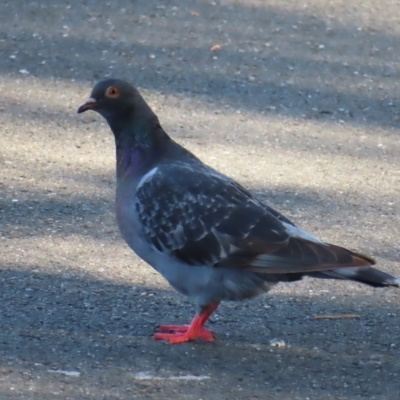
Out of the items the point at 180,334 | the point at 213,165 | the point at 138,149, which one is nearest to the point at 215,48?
the point at 213,165

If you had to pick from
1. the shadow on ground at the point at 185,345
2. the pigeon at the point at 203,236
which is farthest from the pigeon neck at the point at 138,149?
the shadow on ground at the point at 185,345

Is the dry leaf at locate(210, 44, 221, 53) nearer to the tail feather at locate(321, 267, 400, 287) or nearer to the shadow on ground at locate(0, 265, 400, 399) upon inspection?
the shadow on ground at locate(0, 265, 400, 399)

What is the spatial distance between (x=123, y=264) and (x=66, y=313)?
2.32ft

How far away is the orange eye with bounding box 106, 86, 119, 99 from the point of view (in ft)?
15.2

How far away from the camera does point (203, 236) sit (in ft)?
14.1

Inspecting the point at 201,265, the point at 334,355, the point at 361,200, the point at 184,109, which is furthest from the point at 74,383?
the point at 184,109

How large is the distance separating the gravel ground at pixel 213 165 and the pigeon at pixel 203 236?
31 cm

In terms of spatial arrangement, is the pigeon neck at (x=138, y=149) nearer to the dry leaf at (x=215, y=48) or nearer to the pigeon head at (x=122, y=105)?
the pigeon head at (x=122, y=105)

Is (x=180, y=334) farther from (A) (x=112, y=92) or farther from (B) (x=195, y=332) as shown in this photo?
(A) (x=112, y=92)

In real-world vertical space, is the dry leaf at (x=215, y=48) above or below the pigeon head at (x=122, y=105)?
below

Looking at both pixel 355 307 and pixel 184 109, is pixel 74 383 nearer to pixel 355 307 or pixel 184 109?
pixel 355 307

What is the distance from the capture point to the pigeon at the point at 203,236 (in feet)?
13.7

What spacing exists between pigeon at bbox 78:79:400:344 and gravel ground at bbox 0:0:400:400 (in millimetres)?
306

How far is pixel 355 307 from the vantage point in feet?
15.9
